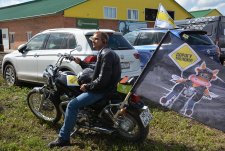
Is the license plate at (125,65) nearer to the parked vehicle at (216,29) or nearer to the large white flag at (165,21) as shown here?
the large white flag at (165,21)

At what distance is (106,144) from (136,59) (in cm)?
362

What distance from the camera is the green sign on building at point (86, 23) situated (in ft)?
113

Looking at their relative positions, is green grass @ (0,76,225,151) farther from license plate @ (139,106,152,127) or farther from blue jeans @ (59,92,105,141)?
license plate @ (139,106,152,127)

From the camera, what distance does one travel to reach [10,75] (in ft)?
34.4

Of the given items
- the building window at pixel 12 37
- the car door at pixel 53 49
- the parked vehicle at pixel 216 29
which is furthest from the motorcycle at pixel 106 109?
the building window at pixel 12 37

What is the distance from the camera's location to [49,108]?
21.2ft

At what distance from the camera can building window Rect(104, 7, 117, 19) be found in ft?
123

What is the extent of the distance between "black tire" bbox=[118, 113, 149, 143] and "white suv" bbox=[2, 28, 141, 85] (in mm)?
2666

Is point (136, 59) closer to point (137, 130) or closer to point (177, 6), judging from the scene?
point (137, 130)

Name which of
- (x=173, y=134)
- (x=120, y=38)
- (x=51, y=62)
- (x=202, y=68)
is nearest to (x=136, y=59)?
(x=120, y=38)

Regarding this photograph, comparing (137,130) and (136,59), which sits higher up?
(136,59)

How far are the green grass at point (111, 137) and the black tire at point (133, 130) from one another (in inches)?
4.3

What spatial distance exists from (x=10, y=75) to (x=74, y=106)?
224 inches

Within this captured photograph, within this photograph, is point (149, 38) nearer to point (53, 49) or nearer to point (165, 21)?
point (165, 21)
